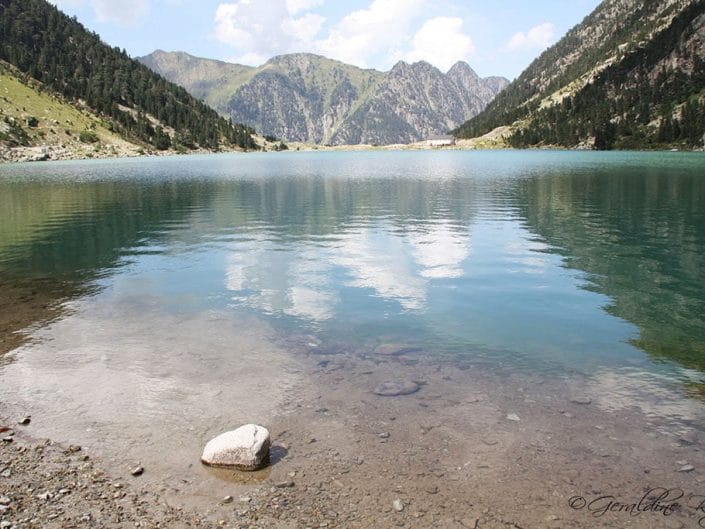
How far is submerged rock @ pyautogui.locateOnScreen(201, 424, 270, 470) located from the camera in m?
11.4

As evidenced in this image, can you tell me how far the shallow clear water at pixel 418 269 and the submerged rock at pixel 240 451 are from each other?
5.48 meters

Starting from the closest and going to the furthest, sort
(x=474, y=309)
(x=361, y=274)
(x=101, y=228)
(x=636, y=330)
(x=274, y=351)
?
(x=274, y=351) → (x=636, y=330) → (x=474, y=309) → (x=361, y=274) → (x=101, y=228)

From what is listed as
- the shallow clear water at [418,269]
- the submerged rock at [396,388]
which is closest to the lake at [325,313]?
the shallow clear water at [418,269]

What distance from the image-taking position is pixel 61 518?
9.59 m

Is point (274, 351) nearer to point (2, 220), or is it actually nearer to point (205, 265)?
point (205, 265)

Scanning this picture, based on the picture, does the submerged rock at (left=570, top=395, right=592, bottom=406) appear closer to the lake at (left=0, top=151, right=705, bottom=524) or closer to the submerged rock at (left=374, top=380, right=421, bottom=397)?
the lake at (left=0, top=151, right=705, bottom=524)

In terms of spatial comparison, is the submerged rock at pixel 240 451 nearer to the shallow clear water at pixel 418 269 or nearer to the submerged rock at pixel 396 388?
the submerged rock at pixel 396 388

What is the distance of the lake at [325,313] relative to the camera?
49.2 ft

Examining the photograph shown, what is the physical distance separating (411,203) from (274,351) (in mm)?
47778

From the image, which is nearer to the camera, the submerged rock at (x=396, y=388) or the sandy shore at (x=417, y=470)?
the sandy shore at (x=417, y=470)

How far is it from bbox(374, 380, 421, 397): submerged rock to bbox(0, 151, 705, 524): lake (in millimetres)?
344

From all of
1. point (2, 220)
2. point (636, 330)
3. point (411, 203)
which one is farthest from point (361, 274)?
point (2, 220)

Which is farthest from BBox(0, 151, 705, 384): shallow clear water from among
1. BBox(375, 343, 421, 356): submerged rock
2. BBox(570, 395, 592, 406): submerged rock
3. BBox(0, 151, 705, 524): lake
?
BBox(570, 395, 592, 406): submerged rock

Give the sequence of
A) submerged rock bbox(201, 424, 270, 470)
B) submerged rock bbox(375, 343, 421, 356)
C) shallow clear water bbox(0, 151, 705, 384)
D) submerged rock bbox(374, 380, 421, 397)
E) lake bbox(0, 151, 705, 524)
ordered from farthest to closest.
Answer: shallow clear water bbox(0, 151, 705, 384)
submerged rock bbox(375, 343, 421, 356)
submerged rock bbox(374, 380, 421, 397)
lake bbox(0, 151, 705, 524)
submerged rock bbox(201, 424, 270, 470)
